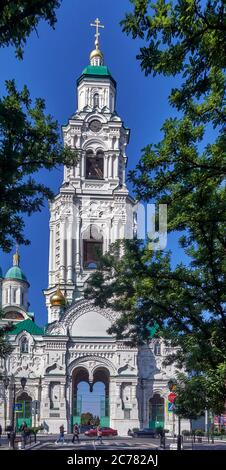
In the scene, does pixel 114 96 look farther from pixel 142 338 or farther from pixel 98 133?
pixel 142 338

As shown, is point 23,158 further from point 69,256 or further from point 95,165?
point 95,165

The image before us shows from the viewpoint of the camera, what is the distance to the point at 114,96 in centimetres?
6400

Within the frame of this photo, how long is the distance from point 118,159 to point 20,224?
49.1 meters

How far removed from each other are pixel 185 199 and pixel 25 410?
4462cm

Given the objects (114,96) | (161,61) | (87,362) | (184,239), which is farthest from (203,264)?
(114,96)

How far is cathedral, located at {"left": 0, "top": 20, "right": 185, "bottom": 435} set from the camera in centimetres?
5294

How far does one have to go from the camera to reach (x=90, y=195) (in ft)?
194

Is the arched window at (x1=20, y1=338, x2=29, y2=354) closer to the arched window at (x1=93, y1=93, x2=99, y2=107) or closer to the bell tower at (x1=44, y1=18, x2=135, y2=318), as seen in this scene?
the bell tower at (x1=44, y1=18, x2=135, y2=318)

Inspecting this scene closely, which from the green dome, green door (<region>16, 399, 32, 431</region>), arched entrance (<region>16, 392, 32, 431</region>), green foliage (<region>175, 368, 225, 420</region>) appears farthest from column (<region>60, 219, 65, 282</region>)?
green foliage (<region>175, 368, 225, 420</region>)

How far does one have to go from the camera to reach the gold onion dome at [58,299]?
55.5 meters

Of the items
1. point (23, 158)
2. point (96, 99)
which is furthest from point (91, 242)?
point (23, 158)

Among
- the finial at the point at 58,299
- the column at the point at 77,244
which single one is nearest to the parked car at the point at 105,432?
the finial at the point at 58,299

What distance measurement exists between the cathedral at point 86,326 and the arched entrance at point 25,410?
89 mm

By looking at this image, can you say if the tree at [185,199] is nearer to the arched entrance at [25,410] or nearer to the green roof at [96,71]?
the arched entrance at [25,410]
